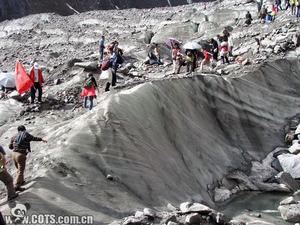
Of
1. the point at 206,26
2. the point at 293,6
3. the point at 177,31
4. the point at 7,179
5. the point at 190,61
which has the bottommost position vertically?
the point at 177,31

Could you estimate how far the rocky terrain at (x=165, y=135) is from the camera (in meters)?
13.0

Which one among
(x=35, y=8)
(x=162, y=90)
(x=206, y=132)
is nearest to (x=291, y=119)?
(x=206, y=132)

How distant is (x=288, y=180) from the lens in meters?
18.9

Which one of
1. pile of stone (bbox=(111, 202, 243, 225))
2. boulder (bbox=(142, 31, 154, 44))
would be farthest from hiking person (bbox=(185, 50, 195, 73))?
boulder (bbox=(142, 31, 154, 44))

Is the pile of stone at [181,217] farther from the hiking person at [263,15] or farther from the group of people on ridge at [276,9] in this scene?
the hiking person at [263,15]

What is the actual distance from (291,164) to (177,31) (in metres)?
20.5

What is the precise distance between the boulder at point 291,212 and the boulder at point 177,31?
23.0 m

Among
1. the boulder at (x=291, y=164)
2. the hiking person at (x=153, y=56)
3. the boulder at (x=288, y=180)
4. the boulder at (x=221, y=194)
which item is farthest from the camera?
the hiking person at (x=153, y=56)

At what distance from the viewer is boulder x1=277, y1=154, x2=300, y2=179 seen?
1964cm

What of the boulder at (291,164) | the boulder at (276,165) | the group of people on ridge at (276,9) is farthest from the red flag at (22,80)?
the group of people on ridge at (276,9)

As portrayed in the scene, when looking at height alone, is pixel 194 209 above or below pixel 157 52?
below

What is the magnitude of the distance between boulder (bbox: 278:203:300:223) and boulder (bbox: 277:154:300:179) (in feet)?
12.5

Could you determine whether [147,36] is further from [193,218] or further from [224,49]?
[193,218]

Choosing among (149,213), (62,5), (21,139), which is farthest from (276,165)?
(62,5)
